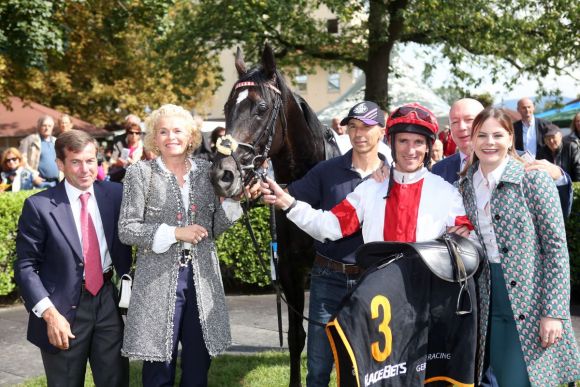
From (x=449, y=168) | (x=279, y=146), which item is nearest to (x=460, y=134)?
(x=449, y=168)

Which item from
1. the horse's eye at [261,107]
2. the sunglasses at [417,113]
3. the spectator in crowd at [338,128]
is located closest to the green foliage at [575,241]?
the spectator in crowd at [338,128]

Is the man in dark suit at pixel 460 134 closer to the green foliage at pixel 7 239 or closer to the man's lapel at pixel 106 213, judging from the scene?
the man's lapel at pixel 106 213

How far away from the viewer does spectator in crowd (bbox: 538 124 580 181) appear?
9.50 metres

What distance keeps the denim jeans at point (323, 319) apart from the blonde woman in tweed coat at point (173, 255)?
578 mm

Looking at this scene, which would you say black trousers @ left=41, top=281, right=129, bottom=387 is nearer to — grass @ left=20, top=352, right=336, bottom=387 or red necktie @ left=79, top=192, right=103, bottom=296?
red necktie @ left=79, top=192, right=103, bottom=296

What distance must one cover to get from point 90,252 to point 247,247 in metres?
4.59

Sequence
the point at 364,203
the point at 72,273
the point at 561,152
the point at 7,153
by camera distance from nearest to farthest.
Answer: the point at 364,203 → the point at 72,273 → the point at 561,152 → the point at 7,153

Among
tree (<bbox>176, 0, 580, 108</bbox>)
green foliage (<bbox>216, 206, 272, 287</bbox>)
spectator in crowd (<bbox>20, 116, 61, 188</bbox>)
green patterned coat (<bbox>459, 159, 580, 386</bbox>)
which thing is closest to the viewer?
green patterned coat (<bbox>459, 159, 580, 386</bbox>)

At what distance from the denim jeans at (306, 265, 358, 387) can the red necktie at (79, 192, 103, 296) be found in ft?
4.20

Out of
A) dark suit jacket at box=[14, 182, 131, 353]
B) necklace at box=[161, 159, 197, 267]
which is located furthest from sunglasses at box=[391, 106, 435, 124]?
dark suit jacket at box=[14, 182, 131, 353]

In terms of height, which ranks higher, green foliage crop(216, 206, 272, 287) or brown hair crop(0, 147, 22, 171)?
brown hair crop(0, 147, 22, 171)

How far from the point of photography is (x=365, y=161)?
384 centimetres

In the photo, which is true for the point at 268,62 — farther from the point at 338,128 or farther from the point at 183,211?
the point at 338,128

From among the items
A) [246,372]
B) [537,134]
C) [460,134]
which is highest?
[537,134]
